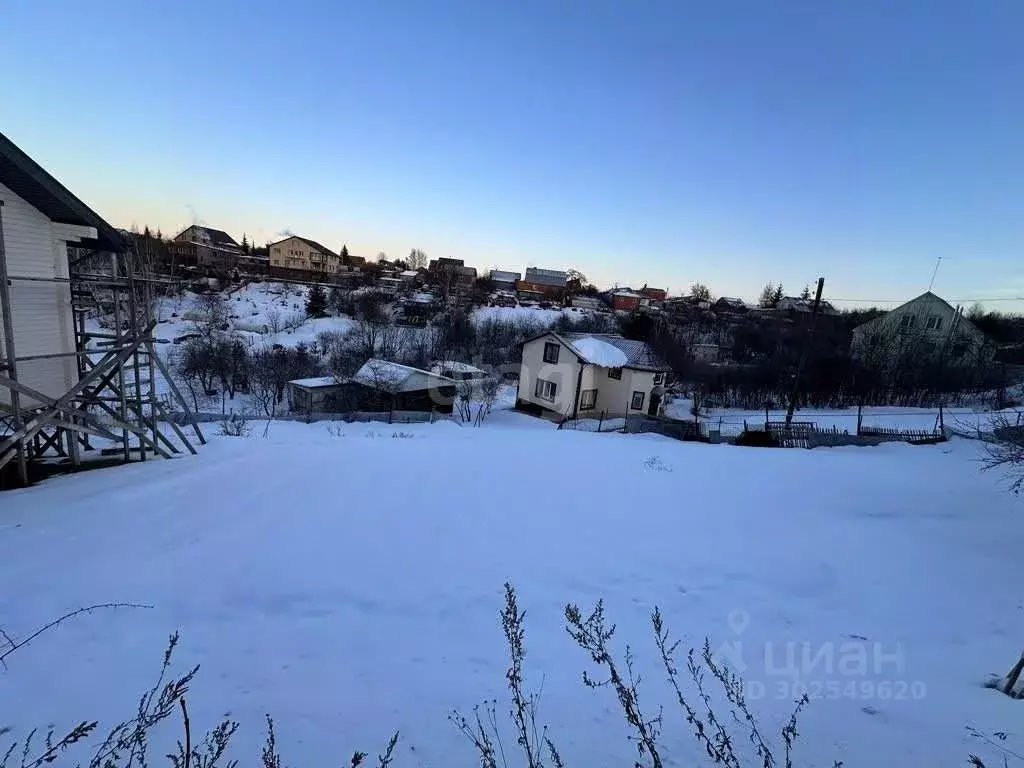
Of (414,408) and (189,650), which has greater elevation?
(189,650)

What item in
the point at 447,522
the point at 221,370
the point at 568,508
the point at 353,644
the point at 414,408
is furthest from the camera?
the point at 221,370

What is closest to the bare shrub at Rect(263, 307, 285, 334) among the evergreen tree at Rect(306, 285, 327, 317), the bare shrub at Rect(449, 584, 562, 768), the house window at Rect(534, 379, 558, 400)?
the evergreen tree at Rect(306, 285, 327, 317)

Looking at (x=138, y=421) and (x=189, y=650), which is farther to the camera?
(x=138, y=421)

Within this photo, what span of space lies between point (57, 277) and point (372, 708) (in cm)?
837

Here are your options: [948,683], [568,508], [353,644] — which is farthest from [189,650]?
[948,683]

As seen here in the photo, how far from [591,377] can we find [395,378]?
364 inches

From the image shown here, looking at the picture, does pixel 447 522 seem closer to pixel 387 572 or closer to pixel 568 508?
pixel 387 572

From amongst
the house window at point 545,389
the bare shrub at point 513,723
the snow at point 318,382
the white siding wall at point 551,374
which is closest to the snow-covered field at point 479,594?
the bare shrub at point 513,723

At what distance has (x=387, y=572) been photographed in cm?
446

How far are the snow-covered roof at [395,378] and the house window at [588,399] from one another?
628 cm

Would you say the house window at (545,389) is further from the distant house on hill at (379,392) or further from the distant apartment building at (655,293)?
the distant apartment building at (655,293)

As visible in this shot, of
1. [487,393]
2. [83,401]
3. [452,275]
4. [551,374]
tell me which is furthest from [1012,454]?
[452,275]

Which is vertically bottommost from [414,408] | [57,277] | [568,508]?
[414,408]

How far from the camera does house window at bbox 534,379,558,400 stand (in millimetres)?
22594
